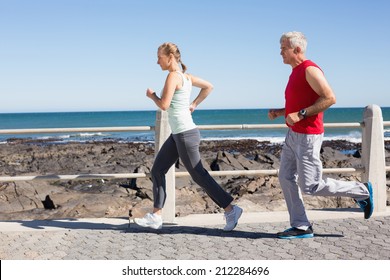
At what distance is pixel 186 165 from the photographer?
199 inches

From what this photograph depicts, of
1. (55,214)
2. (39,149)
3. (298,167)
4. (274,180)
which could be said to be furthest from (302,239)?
(39,149)

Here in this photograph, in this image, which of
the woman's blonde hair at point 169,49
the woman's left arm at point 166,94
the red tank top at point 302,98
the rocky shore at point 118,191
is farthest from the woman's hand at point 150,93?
the rocky shore at point 118,191

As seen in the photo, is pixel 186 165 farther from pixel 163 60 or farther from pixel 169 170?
pixel 163 60

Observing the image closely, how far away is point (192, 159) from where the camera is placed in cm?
502

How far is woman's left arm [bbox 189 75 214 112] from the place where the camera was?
5.20 m

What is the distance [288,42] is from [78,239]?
104 inches

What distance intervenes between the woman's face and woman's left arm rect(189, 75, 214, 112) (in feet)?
1.26

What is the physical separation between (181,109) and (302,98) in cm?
109

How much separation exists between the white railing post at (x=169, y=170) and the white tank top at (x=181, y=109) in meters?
0.66

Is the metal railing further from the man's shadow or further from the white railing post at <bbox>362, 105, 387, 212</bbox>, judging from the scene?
the man's shadow

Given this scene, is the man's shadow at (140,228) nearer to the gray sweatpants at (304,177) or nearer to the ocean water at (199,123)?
the gray sweatpants at (304,177)

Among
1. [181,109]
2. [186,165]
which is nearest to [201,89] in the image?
[181,109]

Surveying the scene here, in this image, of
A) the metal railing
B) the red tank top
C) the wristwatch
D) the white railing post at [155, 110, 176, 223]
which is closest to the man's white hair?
the red tank top

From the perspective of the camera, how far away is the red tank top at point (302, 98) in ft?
14.8
